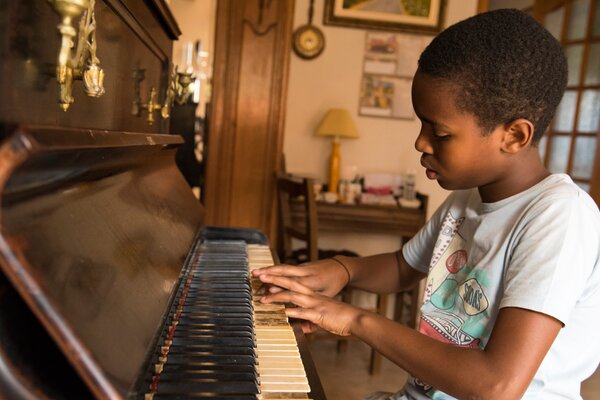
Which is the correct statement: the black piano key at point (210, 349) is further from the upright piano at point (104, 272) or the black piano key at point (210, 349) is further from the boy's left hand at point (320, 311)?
the boy's left hand at point (320, 311)

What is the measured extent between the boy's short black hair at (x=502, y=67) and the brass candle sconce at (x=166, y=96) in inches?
27.5

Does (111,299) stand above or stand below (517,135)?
below

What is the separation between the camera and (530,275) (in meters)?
0.91

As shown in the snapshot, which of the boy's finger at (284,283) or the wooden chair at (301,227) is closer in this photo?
the boy's finger at (284,283)

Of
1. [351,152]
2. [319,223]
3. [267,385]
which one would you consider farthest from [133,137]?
[351,152]

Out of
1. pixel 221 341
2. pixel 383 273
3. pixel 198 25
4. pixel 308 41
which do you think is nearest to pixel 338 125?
pixel 308 41

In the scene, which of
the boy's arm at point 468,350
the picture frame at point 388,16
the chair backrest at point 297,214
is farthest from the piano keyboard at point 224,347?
the picture frame at point 388,16

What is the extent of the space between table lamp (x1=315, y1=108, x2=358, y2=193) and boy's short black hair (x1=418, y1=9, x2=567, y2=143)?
8.46 ft

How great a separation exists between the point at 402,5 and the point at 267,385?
3.44m

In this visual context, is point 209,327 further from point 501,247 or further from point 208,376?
point 501,247

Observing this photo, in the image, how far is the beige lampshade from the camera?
11.8ft

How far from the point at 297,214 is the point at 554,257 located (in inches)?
100

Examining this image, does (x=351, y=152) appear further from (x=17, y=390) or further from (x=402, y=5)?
(x=17, y=390)

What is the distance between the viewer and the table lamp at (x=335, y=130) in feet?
11.8
